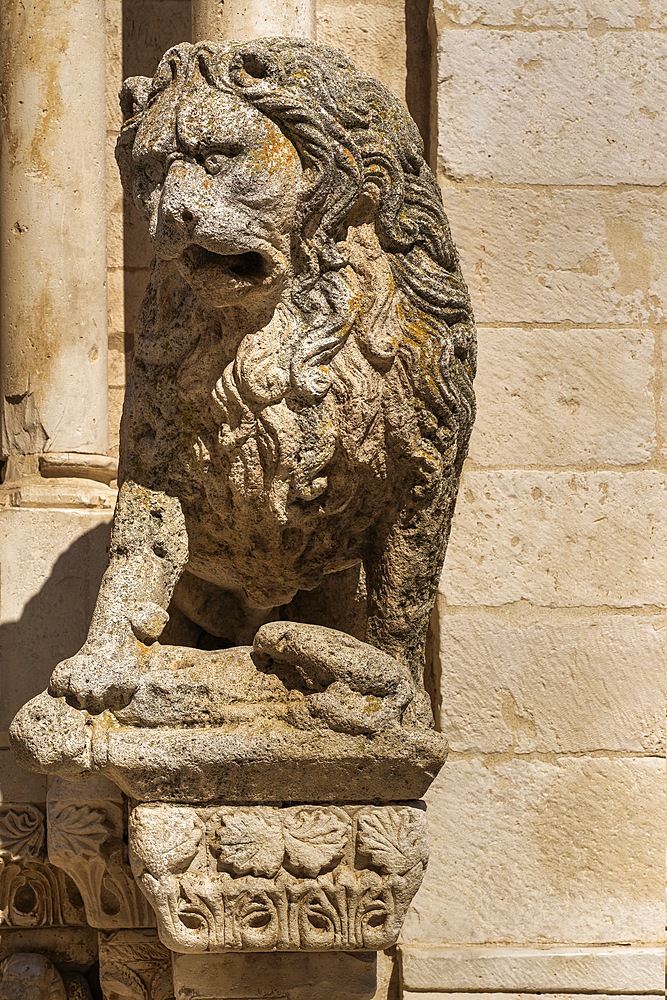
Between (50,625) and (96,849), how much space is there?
547 millimetres

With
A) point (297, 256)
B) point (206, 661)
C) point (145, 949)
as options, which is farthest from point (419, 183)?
point (145, 949)

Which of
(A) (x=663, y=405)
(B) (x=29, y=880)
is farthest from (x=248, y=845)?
(A) (x=663, y=405)

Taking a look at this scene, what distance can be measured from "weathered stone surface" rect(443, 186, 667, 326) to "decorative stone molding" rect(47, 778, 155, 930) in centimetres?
125

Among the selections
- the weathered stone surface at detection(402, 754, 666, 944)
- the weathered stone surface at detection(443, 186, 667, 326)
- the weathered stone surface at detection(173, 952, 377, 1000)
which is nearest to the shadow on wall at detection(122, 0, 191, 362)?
the weathered stone surface at detection(443, 186, 667, 326)

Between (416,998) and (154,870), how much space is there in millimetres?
1032

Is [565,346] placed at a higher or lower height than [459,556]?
higher

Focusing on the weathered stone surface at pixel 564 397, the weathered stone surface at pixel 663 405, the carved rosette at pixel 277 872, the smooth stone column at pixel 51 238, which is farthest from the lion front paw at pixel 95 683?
the weathered stone surface at pixel 663 405

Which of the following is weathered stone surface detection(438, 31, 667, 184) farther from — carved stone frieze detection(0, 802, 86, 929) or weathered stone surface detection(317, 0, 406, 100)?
carved stone frieze detection(0, 802, 86, 929)

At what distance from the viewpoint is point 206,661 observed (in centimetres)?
211

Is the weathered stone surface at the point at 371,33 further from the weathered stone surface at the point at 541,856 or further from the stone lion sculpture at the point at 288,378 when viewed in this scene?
the weathered stone surface at the point at 541,856

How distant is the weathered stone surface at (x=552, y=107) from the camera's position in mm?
2932

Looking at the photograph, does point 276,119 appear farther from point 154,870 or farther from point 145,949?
point 145,949

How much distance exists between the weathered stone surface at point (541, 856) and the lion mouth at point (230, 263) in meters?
1.26

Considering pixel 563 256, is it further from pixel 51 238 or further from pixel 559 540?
pixel 51 238
